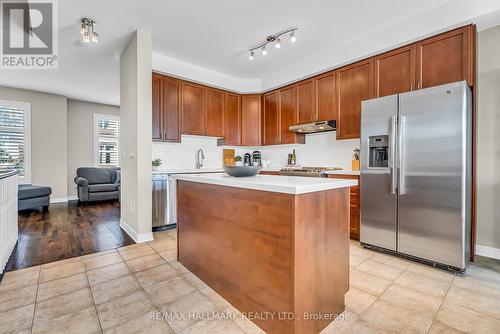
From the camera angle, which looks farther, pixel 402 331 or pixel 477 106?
pixel 477 106

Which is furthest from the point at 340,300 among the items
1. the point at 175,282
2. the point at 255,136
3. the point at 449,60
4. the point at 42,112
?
the point at 42,112

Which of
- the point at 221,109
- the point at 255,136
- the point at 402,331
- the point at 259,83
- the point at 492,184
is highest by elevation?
the point at 259,83

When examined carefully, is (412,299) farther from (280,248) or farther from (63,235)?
(63,235)

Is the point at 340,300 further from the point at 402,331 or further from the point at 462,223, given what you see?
the point at 462,223

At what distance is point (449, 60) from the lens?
8.38 ft

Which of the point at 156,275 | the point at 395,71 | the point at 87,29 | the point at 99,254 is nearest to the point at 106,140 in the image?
the point at 87,29

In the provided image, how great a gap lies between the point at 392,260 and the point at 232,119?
3478 mm

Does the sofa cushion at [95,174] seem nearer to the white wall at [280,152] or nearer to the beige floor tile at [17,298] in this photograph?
the white wall at [280,152]

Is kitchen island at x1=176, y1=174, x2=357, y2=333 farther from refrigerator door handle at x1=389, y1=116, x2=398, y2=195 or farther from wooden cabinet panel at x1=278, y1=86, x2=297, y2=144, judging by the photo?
wooden cabinet panel at x1=278, y1=86, x2=297, y2=144

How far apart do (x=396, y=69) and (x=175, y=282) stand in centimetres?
342

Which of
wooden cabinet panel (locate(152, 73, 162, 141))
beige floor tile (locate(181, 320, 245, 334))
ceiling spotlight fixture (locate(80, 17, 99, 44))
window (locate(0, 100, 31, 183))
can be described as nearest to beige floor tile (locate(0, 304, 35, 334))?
beige floor tile (locate(181, 320, 245, 334))

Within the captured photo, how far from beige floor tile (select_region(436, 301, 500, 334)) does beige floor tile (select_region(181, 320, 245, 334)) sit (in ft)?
4.51

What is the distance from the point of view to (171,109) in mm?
3928

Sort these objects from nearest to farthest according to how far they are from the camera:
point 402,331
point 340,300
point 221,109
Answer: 1. point 402,331
2. point 340,300
3. point 221,109
